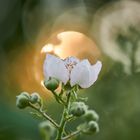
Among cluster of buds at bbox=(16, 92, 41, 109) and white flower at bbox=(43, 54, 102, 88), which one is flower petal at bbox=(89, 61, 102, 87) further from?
cluster of buds at bbox=(16, 92, 41, 109)

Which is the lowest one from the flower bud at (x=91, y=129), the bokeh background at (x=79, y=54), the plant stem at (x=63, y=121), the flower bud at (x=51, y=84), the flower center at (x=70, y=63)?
the plant stem at (x=63, y=121)

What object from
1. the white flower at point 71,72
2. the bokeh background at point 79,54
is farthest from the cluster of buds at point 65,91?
the bokeh background at point 79,54

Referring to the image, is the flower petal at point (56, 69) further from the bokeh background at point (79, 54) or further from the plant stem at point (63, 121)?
the bokeh background at point (79, 54)

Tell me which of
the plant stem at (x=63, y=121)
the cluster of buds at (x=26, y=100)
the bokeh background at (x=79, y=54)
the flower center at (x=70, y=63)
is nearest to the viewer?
the plant stem at (x=63, y=121)

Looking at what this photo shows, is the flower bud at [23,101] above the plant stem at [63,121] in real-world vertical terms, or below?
above

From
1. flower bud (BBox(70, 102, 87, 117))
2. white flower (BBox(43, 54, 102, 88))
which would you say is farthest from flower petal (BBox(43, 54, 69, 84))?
flower bud (BBox(70, 102, 87, 117))
